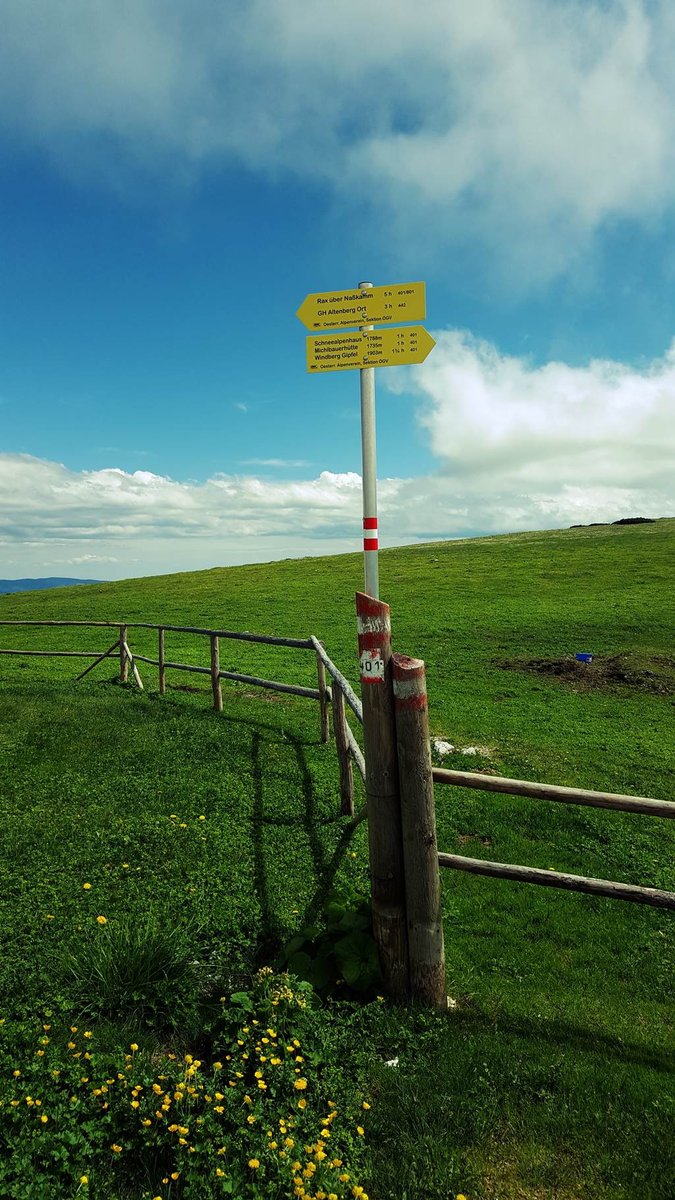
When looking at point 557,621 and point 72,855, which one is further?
point 557,621

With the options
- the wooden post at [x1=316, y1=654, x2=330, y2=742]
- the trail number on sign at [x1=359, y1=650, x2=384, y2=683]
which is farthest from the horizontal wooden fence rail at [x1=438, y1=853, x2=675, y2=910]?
the wooden post at [x1=316, y1=654, x2=330, y2=742]

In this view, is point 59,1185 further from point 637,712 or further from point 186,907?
point 637,712

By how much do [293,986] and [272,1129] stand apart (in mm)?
938

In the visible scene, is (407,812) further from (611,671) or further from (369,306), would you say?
(611,671)

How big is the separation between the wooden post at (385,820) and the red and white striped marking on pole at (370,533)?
43.2 inches

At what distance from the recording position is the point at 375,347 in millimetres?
5121

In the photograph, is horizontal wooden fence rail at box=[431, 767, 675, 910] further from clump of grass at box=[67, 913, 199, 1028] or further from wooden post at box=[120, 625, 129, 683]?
wooden post at box=[120, 625, 129, 683]

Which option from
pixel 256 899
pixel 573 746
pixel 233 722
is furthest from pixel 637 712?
pixel 256 899

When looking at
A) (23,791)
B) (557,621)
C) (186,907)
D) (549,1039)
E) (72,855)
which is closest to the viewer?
(549,1039)

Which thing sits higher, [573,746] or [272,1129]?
[272,1129]

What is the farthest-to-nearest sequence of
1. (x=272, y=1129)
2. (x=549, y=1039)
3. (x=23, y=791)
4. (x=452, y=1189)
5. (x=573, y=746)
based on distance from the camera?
(x=573, y=746), (x=23, y=791), (x=549, y=1039), (x=272, y=1129), (x=452, y=1189)

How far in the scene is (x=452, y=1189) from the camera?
2.79m

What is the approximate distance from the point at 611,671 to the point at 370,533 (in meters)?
15.5

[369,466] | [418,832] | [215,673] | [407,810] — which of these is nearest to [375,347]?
[369,466]
